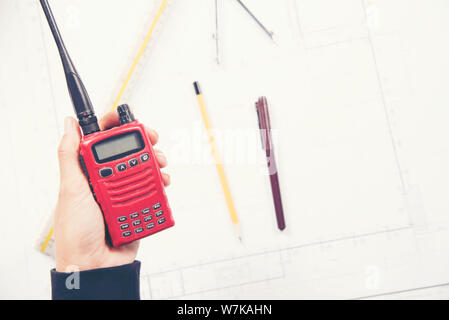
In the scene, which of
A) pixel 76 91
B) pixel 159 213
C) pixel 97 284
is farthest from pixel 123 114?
pixel 97 284

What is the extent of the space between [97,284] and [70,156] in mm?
242

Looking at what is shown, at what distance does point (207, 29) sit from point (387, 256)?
72 cm

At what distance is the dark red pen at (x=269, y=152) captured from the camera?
776mm

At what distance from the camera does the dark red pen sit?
0.78 metres

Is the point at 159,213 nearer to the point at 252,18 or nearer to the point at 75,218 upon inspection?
the point at 75,218

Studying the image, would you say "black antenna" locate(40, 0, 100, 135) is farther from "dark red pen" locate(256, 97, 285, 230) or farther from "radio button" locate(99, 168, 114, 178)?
"dark red pen" locate(256, 97, 285, 230)

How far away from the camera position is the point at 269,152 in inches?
30.9

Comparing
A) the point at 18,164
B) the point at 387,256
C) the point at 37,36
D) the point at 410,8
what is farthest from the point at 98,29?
the point at 387,256

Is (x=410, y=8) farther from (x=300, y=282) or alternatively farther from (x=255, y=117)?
(x=300, y=282)

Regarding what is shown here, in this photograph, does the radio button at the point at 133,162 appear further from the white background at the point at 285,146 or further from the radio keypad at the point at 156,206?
the white background at the point at 285,146

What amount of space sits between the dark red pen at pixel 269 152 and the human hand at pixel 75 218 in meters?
0.39

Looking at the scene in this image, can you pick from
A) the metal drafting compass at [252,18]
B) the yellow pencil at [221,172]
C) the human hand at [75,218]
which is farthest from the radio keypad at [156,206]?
the metal drafting compass at [252,18]

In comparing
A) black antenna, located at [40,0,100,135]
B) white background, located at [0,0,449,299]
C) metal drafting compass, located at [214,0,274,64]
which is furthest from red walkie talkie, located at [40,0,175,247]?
metal drafting compass, located at [214,0,274,64]

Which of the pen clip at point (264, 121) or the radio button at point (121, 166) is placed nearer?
the radio button at point (121, 166)
